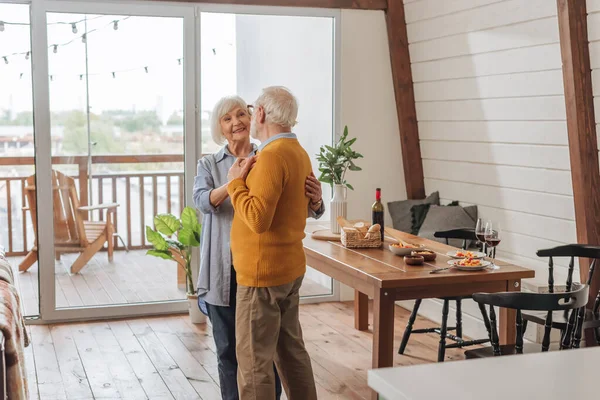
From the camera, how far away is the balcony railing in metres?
5.19

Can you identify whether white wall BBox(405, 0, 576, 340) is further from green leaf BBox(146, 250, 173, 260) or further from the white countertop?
the white countertop

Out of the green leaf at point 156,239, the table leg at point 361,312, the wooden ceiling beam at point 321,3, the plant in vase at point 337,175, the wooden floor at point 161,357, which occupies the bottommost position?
the wooden floor at point 161,357

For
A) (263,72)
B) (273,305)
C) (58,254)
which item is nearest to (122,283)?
(58,254)

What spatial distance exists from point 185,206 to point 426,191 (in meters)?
1.83

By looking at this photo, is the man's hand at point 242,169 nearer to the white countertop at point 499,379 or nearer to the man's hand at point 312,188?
the man's hand at point 312,188

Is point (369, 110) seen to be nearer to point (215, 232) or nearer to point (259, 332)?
point (215, 232)

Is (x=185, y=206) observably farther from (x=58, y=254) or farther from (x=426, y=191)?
(x=426, y=191)

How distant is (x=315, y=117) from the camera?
5.95m

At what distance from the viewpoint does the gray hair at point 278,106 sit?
9.41ft

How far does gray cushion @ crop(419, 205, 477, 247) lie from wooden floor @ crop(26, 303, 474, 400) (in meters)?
0.60

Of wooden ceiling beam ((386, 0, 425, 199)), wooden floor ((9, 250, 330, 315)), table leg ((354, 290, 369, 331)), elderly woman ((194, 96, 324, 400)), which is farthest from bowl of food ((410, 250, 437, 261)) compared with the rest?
wooden floor ((9, 250, 330, 315))

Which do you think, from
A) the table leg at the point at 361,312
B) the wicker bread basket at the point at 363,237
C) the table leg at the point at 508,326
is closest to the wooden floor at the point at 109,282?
the table leg at the point at 361,312

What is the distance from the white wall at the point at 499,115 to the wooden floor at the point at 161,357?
725 millimetres

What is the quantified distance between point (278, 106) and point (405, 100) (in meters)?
3.13
